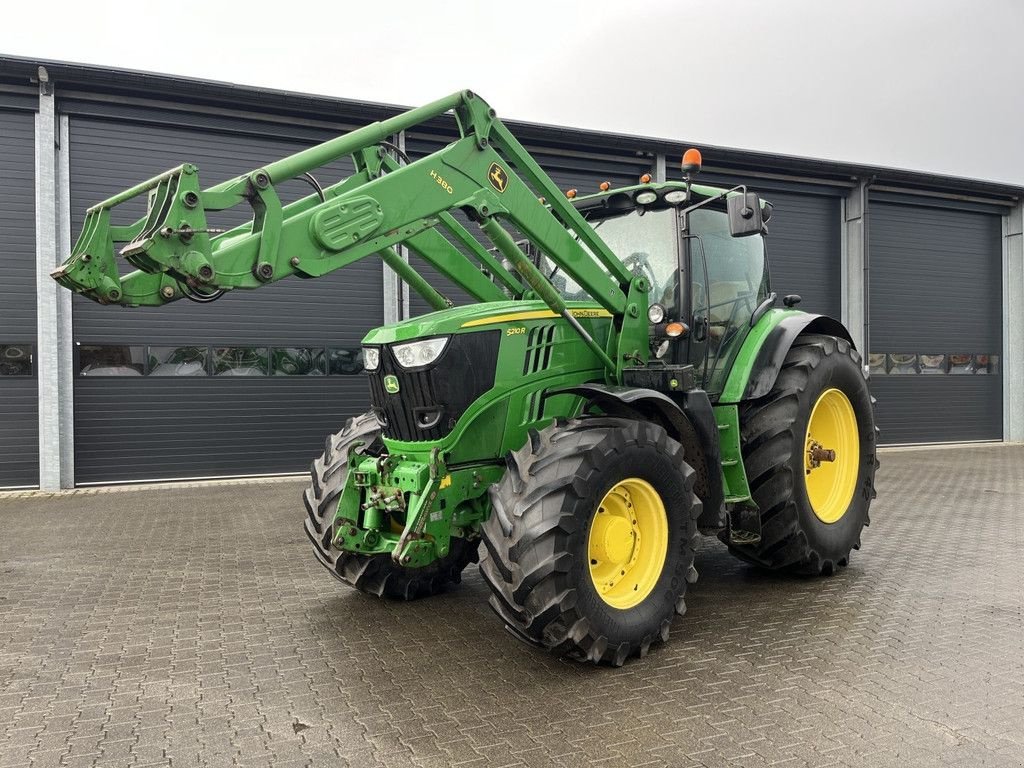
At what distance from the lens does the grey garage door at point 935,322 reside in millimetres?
16078

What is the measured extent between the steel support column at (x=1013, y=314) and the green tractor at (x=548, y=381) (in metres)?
14.4

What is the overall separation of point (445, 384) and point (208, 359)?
8.39 metres

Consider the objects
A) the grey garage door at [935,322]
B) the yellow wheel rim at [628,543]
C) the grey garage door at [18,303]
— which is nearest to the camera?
the yellow wheel rim at [628,543]

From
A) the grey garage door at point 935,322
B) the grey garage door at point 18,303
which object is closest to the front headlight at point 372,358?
the grey garage door at point 18,303

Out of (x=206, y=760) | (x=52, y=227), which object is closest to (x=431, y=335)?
(x=206, y=760)

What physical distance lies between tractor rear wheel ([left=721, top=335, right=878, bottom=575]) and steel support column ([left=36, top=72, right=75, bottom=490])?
371 inches

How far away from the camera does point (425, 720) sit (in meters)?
3.21

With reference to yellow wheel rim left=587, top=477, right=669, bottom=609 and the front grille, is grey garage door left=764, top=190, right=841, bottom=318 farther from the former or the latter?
the front grille

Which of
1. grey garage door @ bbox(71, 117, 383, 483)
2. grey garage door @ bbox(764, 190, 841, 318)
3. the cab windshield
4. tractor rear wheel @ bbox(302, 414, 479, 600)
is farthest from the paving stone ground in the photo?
grey garage door @ bbox(764, 190, 841, 318)

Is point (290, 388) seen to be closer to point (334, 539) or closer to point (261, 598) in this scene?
point (261, 598)

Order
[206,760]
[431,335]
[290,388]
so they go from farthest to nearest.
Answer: [290,388] < [431,335] < [206,760]

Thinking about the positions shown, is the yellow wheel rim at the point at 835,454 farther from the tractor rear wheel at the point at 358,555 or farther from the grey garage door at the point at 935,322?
the grey garage door at the point at 935,322

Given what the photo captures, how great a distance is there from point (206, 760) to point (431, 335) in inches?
84.9

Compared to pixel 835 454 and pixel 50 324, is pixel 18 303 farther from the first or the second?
pixel 835 454
